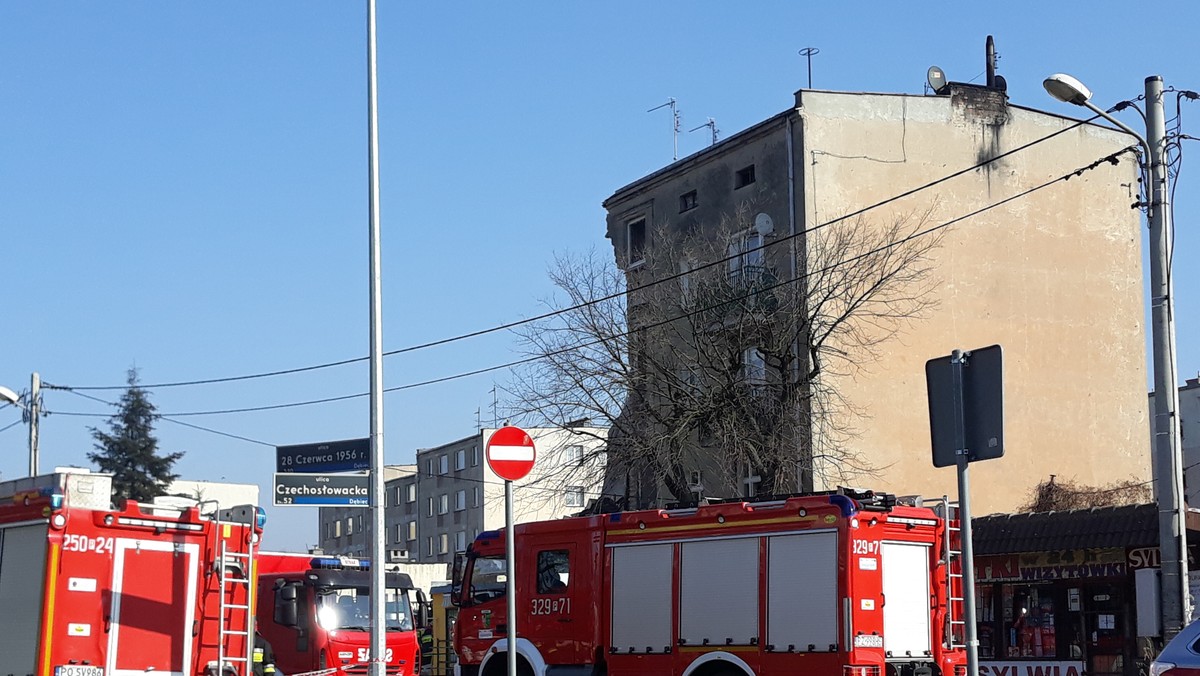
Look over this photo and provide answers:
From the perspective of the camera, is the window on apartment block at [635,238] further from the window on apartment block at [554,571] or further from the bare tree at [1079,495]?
the window on apartment block at [554,571]

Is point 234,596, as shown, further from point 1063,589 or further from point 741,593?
point 1063,589

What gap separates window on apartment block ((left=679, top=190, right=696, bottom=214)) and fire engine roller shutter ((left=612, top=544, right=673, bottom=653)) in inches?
771

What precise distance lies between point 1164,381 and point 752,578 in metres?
4.99

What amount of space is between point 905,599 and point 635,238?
23.1 metres

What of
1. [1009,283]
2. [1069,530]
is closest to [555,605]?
[1069,530]

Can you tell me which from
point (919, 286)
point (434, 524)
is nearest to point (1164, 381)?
point (919, 286)

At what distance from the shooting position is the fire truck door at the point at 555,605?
18.0 meters

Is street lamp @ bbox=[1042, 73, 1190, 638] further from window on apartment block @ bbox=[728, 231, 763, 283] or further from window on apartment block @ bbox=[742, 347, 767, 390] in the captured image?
window on apartment block @ bbox=[728, 231, 763, 283]

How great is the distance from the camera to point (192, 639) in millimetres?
13109

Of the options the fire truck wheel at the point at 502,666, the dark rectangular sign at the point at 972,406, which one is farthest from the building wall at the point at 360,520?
the dark rectangular sign at the point at 972,406

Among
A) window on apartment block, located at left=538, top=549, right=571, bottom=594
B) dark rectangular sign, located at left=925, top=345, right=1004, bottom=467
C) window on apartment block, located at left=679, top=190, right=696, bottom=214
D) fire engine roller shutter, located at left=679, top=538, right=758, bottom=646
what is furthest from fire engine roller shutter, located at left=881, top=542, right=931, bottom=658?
window on apartment block, located at left=679, top=190, right=696, bottom=214

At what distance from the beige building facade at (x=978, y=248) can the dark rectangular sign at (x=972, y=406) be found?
22235 mm

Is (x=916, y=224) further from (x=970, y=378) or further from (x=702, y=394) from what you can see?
(x=970, y=378)

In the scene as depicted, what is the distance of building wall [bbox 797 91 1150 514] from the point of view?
33.1 m
